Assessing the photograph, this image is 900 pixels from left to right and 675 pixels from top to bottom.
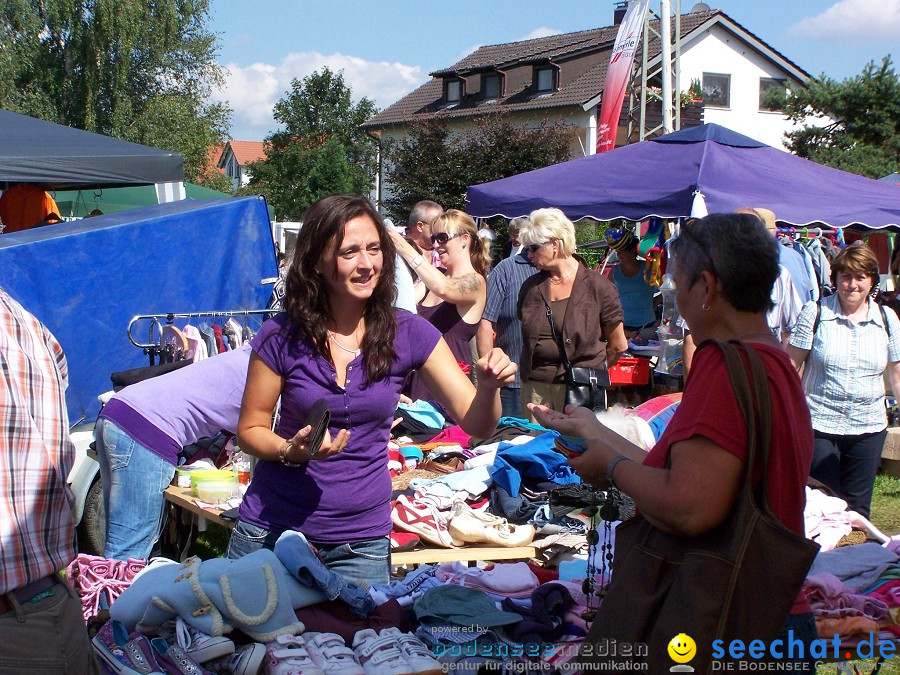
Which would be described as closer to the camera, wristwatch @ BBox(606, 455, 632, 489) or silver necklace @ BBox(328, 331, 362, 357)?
wristwatch @ BBox(606, 455, 632, 489)

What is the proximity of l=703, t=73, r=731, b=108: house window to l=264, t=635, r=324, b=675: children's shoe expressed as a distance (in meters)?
30.9

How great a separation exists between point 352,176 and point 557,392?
3945 centimetres

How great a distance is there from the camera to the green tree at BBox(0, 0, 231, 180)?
24594 millimetres

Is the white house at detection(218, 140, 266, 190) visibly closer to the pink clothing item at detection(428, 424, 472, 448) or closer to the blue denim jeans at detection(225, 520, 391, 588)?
the pink clothing item at detection(428, 424, 472, 448)

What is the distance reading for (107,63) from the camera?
84.5 feet

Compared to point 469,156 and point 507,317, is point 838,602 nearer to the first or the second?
point 507,317

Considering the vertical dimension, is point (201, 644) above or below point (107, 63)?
below

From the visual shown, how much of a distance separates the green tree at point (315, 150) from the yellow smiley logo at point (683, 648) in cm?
3538

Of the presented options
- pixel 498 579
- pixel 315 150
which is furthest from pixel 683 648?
pixel 315 150

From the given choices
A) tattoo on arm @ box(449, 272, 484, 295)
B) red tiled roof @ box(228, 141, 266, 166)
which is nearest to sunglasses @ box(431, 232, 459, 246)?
tattoo on arm @ box(449, 272, 484, 295)

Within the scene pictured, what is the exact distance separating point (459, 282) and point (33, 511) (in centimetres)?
378

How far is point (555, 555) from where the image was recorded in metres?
3.54

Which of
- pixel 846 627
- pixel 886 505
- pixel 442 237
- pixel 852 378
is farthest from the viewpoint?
pixel 886 505

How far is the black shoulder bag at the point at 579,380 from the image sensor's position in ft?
16.2
